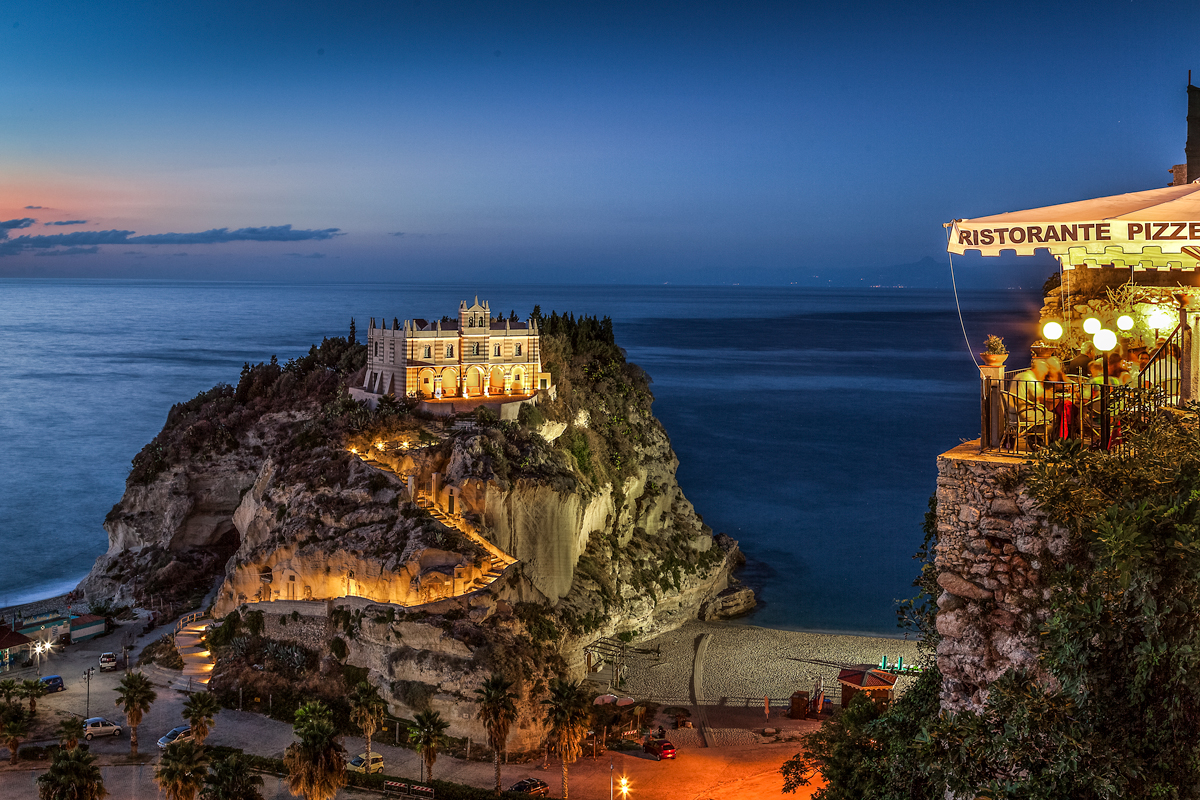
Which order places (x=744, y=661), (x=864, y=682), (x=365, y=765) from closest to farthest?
1. (x=365, y=765)
2. (x=864, y=682)
3. (x=744, y=661)

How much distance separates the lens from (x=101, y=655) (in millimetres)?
50812

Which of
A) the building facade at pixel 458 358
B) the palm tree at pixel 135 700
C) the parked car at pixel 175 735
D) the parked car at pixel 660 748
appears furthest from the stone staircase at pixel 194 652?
the parked car at pixel 660 748

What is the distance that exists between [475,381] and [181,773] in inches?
1167

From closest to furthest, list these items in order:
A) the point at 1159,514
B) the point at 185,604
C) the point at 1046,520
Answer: the point at 1159,514, the point at 1046,520, the point at 185,604

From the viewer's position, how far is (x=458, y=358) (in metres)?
57.0

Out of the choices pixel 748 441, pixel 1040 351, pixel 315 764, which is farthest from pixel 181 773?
pixel 748 441

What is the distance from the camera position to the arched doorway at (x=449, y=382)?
56.6 meters

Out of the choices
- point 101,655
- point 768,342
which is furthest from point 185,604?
point 768,342

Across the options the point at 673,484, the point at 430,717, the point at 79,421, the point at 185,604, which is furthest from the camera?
the point at 79,421

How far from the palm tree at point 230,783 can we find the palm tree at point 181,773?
35 cm

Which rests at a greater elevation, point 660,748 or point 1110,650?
point 1110,650

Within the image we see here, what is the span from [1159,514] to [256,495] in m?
47.5

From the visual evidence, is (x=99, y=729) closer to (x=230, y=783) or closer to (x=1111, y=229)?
(x=230, y=783)

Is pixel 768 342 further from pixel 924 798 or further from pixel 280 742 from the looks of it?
pixel 924 798
